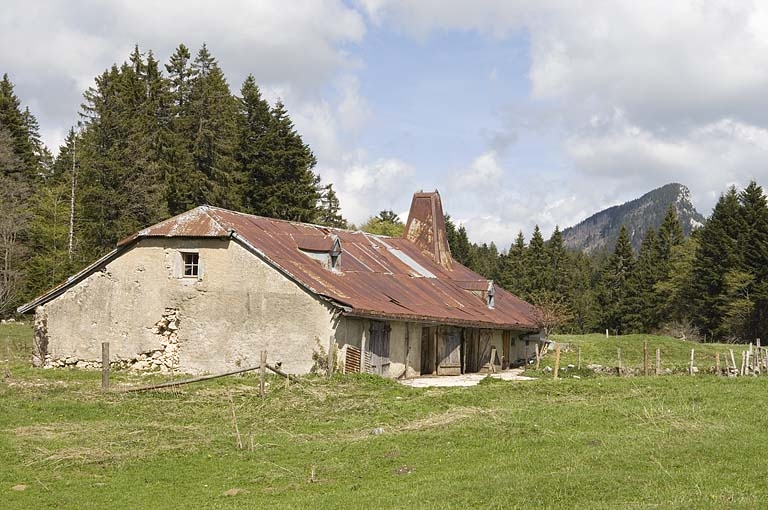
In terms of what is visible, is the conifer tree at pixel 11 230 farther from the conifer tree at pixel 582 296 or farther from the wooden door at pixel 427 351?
the conifer tree at pixel 582 296

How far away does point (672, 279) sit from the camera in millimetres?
78562

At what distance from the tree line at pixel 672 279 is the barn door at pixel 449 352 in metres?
9.17

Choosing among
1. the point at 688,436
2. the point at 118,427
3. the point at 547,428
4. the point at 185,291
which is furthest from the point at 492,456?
the point at 185,291

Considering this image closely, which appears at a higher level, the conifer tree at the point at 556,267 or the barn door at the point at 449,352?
the conifer tree at the point at 556,267

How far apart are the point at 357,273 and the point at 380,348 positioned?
13.8 ft

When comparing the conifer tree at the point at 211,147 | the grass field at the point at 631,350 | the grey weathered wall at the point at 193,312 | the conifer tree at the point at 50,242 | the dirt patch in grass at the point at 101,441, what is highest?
the conifer tree at the point at 211,147

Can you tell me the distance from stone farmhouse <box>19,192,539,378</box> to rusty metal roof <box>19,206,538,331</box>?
8 centimetres

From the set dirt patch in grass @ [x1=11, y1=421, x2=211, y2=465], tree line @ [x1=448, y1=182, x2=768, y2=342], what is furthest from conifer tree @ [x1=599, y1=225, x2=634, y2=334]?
dirt patch in grass @ [x1=11, y1=421, x2=211, y2=465]

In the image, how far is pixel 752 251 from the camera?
66812mm

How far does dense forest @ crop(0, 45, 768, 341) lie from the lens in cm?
4900

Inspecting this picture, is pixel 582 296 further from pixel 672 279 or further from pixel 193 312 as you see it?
pixel 193 312

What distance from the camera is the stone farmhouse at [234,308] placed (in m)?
29.1

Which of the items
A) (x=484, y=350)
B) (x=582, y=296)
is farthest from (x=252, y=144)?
(x=582, y=296)

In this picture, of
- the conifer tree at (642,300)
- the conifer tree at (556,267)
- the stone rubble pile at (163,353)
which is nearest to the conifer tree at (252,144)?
the stone rubble pile at (163,353)
